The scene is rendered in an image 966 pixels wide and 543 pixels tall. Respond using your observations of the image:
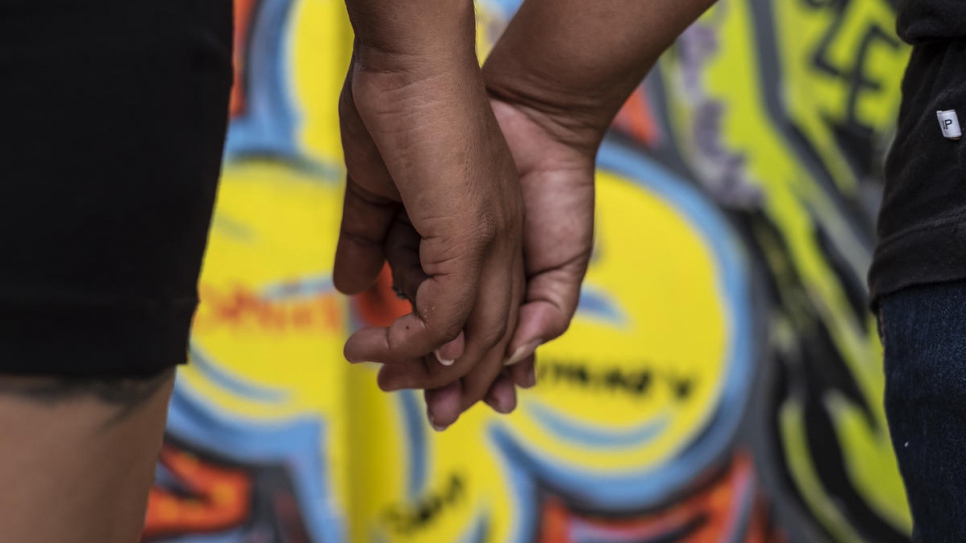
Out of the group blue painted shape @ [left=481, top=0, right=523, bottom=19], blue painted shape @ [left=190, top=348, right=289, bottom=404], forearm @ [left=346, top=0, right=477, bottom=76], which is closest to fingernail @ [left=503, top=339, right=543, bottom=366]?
forearm @ [left=346, top=0, right=477, bottom=76]

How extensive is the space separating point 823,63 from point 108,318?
227cm

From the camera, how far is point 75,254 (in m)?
0.60

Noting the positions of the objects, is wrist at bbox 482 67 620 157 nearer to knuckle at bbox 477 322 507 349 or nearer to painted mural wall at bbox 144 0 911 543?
knuckle at bbox 477 322 507 349

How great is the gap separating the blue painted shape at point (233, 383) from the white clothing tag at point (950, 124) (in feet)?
6.43

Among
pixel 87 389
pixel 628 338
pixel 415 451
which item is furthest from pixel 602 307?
pixel 87 389

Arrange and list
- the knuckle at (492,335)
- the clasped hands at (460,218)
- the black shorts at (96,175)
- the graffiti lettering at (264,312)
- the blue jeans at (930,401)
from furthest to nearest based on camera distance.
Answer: the graffiti lettering at (264,312), the knuckle at (492,335), the clasped hands at (460,218), the blue jeans at (930,401), the black shorts at (96,175)

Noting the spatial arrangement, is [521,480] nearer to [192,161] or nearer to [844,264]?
[844,264]

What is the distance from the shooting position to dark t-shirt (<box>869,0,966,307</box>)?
27.6 inches

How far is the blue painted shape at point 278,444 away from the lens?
2.39 meters

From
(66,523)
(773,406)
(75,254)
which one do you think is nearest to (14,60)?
(75,254)

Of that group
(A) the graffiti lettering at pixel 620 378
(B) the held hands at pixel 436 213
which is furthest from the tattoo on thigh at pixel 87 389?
(A) the graffiti lettering at pixel 620 378

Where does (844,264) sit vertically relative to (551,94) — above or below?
below

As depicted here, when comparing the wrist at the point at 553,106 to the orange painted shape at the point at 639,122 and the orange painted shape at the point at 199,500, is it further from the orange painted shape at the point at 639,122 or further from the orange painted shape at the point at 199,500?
the orange painted shape at the point at 199,500

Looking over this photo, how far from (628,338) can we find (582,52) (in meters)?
1.54
